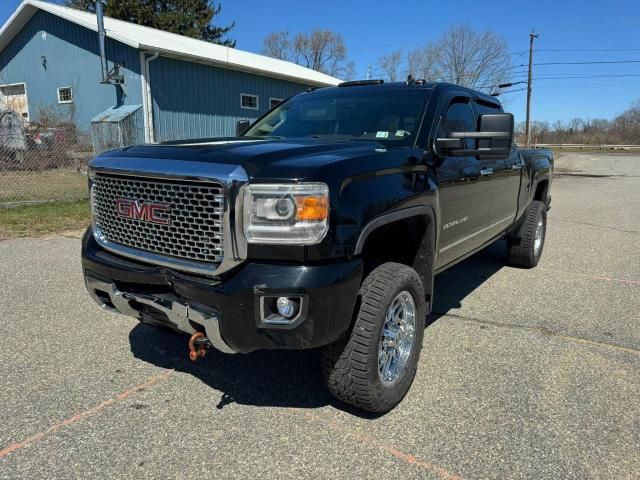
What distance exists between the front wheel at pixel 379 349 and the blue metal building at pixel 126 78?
15.4 m

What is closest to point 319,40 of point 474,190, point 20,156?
point 20,156

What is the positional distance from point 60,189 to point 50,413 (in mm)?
10056

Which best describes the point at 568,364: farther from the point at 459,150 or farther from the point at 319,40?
the point at 319,40

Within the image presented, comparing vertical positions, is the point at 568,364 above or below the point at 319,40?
below

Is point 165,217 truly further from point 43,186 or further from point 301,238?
point 43,186

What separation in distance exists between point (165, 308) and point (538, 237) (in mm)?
5257

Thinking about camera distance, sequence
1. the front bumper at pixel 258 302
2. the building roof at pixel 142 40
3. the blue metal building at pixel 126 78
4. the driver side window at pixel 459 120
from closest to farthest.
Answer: the front bumper at pixel 258 302 → the driver side window at pixel 459 120 → the building roof at pixel 142 40 → the blue metal building at pixel 126 78

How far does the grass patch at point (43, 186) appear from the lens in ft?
35.2

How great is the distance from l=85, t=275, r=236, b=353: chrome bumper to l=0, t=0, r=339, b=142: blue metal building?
14.8 meters

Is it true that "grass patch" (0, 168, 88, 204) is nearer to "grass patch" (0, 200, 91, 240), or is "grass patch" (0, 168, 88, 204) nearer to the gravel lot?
"grass patch" (0, 200, 91, 240)

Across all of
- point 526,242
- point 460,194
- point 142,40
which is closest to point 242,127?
point 460,194

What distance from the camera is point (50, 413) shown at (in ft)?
9.37

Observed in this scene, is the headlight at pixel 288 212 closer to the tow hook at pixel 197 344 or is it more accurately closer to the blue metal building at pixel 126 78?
the tow hook at pixel 197 344

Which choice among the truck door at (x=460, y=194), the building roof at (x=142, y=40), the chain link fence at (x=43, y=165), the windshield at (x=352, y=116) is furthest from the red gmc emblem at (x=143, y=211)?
the building roof at (x=142, y=40)
